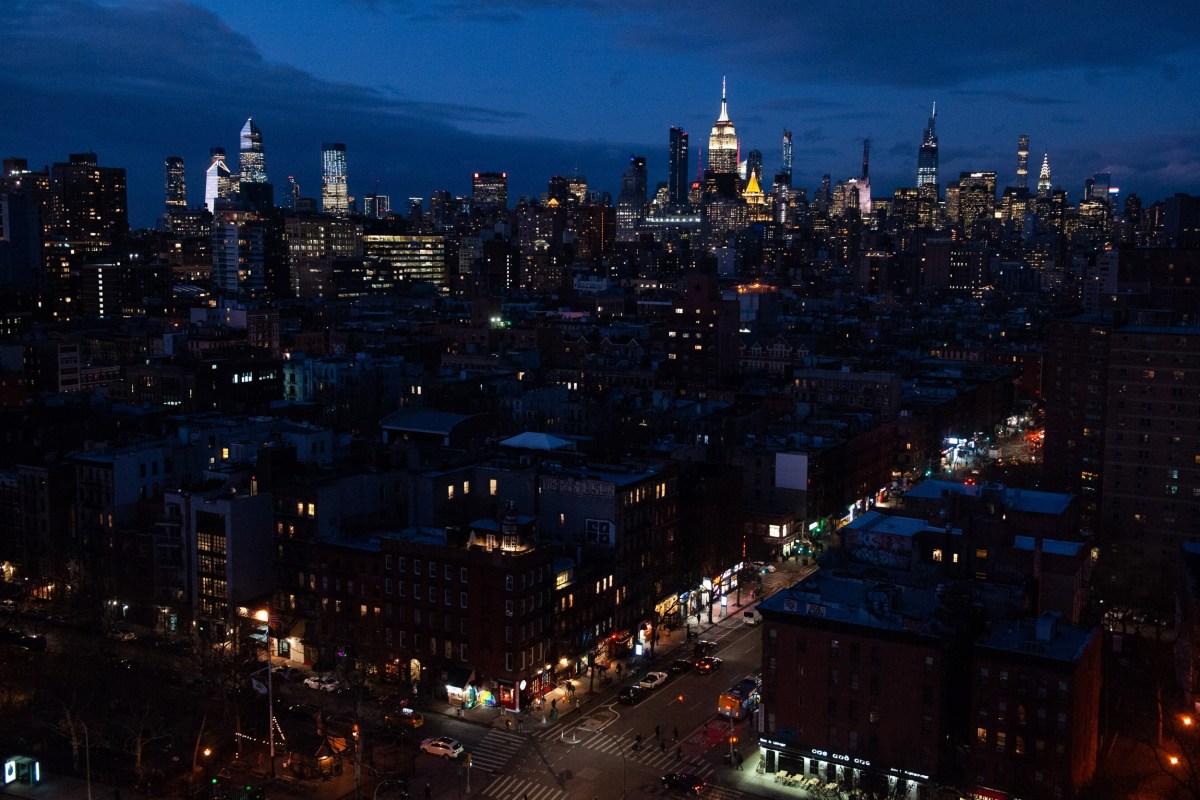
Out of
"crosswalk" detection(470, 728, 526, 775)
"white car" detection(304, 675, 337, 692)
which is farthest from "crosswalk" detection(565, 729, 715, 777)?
"white car" detection(304, 675, 337, 692)

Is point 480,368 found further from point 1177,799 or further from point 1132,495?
point 1177,799

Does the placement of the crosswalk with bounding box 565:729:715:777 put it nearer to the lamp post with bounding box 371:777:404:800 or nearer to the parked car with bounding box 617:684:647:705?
the parked car with bounding box 617:684:647:705

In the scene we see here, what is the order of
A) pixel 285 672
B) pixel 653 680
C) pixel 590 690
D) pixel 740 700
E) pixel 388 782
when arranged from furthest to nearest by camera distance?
pixel 285 672
pixel 653 680
pixel 590 690
pixel 740 700
pixel 388 782

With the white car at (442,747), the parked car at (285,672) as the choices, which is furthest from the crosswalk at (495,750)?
the parked car at (285,672)

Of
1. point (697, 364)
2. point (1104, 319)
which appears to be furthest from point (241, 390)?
point (1104, 319)

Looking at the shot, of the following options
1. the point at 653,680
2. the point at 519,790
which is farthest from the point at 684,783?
the point at 653,680

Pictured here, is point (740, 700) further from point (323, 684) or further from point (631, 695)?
point (323, 684)
